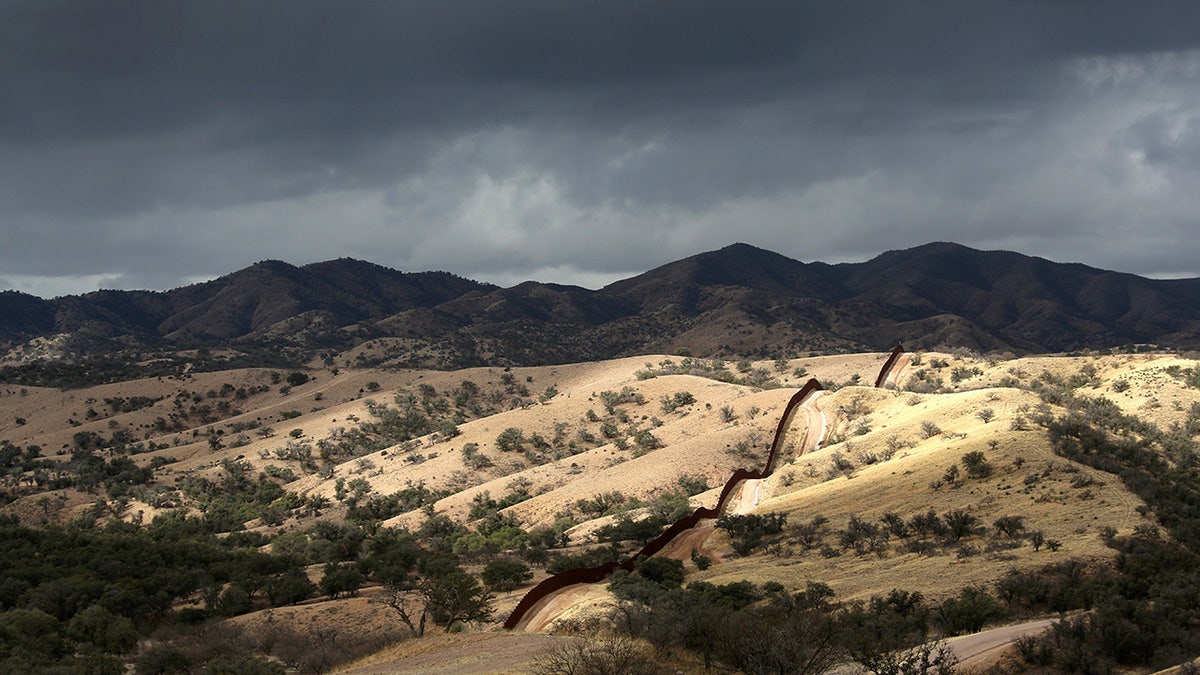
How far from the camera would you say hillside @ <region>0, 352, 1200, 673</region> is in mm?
31031

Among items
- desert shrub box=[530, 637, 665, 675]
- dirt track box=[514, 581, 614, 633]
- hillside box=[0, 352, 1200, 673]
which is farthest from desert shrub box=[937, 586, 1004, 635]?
dirt track box=[514, 581, 614, 633]

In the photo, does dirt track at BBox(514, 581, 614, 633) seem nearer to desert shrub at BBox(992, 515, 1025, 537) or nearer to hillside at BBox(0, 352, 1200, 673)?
hillside at BBox(0, 352, 1200, 673)

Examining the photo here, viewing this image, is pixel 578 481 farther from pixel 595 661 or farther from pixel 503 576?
pixel 595 661

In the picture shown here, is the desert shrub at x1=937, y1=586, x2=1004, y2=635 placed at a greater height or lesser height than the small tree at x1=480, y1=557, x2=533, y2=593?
greater

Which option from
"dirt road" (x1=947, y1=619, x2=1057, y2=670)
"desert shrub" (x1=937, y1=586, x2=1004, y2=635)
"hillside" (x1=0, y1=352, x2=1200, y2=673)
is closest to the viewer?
"dirt road" (x1=947, y1=619, x2=1057, y2=670)

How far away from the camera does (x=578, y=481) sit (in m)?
55.4

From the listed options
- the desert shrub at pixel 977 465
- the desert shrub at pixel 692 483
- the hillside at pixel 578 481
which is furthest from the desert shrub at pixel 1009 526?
the desert shrub at pixel 692 483

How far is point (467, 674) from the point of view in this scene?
20.2 metres

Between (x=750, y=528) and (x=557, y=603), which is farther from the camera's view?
(x=750, y=528)

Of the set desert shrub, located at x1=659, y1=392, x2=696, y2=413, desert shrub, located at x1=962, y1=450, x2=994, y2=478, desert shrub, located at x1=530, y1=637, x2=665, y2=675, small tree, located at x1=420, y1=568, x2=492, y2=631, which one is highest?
desert shrub, located at x1=659, y1=392, x2=696, y2=413

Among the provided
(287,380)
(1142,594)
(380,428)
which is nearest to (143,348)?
(287,380)

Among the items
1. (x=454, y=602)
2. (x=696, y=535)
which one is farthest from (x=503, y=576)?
(x=696, y=535)

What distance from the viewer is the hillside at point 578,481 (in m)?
31.0

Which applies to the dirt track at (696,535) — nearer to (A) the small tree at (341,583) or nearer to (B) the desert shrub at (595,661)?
(B) the desert shrub at (595,661)
